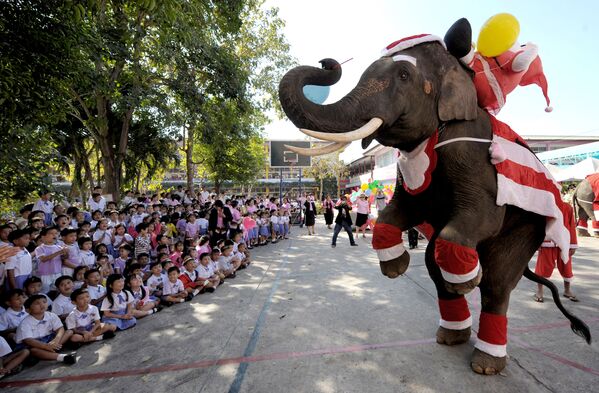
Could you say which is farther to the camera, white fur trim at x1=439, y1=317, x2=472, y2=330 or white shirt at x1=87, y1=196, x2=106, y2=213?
white shirt at x1=87, y1=196, x2=106, y2=213

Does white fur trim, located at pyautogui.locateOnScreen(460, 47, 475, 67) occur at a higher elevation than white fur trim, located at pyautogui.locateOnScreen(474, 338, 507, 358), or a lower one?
higher

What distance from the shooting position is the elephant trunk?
6.16 ft

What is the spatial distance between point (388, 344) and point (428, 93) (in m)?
2.20

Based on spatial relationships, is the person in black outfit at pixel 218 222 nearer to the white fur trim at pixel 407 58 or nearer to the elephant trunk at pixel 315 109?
the elephant trunk at pixel 315 109

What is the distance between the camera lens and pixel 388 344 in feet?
9.50

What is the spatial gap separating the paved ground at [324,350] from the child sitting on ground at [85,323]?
180mm

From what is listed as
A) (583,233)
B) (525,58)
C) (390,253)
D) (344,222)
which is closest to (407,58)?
(525,58)

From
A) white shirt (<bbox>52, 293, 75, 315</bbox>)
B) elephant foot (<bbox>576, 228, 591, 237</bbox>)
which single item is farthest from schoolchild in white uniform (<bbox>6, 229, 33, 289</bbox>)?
elephant foot (<bbox>576, 228, 591, 237</bbox>)

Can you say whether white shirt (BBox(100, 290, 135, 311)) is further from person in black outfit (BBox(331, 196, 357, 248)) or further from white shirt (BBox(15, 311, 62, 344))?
person in black outfit (BBox(331, 196, 357, 248))

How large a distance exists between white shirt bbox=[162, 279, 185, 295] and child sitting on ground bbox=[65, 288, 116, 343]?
106cm

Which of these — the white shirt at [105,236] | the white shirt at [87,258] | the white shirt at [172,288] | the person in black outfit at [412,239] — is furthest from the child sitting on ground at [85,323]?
the person in black outfit at [412,239]

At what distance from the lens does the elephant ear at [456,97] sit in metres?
2.20

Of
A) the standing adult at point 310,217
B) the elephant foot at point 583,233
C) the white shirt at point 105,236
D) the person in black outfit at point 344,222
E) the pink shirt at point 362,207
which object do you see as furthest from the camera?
the standing adult at point 310,217

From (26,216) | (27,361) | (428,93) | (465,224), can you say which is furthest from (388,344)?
(26,216)
